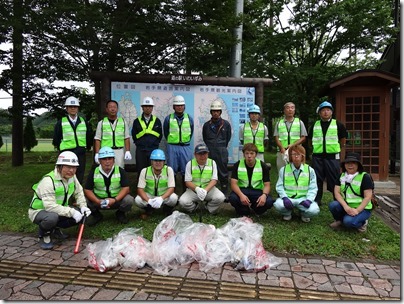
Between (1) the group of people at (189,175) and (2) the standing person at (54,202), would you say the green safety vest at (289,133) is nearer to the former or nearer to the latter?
(1) the group of people at (189,175)

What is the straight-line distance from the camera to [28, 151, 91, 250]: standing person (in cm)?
399

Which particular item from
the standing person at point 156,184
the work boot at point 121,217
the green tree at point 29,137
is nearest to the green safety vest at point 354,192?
the standing person at point 156,184

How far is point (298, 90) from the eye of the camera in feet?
40.6

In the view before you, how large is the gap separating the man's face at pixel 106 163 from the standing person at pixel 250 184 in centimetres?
184

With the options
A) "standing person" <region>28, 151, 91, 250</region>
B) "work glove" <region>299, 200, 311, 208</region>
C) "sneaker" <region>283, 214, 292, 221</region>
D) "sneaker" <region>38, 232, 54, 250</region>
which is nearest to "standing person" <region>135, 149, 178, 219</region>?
"standing person" <region>28, 151, 91, 250</region>

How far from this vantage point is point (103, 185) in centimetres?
477

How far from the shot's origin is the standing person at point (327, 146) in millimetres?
5422

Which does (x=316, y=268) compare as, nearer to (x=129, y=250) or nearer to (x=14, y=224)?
(x=129, y=250)

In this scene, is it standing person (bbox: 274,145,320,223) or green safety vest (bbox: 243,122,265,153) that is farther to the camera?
green safety vest (bbox: 243,122,265,153)

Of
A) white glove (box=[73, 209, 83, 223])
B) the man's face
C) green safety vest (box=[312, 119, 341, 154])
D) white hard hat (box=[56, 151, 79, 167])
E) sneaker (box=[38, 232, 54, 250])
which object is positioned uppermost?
green safety vest (box=[312, 119, 341, 154])

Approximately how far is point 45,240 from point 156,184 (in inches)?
65.8

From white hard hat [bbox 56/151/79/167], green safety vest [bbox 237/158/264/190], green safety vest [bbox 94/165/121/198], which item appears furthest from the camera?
green safety vest [bbox 237/158/264/190]

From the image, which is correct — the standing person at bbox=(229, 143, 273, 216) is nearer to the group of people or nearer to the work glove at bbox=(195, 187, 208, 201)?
the group of people

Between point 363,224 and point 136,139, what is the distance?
384 cm
